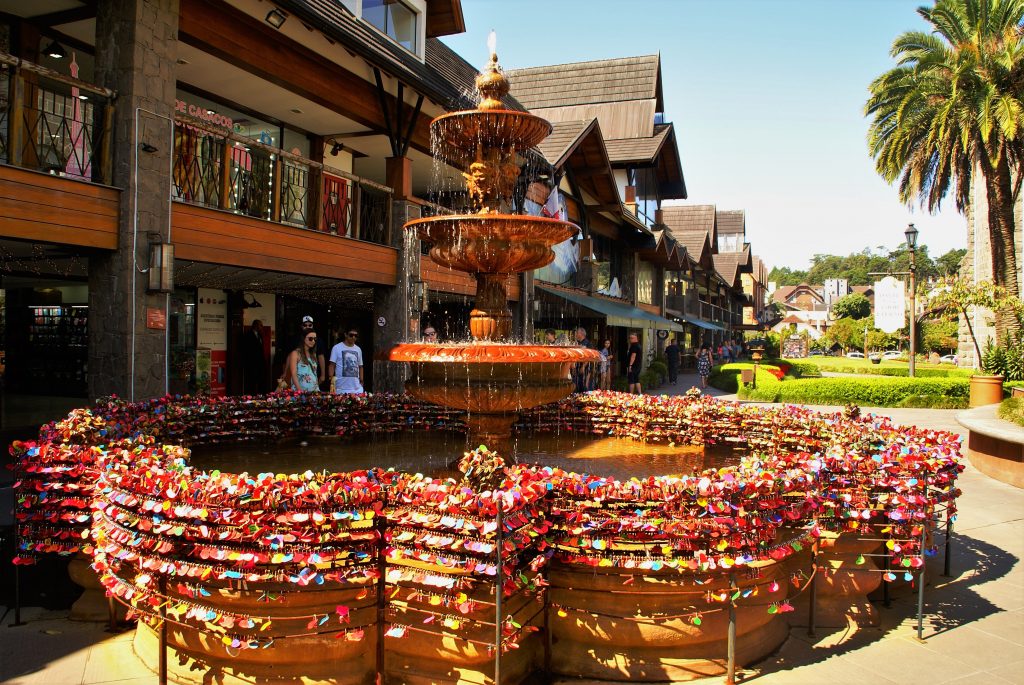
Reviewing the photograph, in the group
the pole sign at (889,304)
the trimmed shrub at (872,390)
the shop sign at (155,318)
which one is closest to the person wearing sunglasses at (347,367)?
the shop sign at (155,318)

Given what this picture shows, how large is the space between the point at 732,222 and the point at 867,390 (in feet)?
150

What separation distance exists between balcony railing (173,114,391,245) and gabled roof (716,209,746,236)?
56362 mm

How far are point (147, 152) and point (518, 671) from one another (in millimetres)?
7514

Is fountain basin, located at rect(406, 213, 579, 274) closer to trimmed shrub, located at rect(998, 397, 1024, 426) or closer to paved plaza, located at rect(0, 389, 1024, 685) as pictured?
paved plaza, located at rect(0, 389, 1024, 685)

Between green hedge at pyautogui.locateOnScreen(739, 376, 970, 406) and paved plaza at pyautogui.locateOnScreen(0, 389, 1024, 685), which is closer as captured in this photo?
paved plaza at pyautogui.locateOnScreen(0, 389, 1024, 685)

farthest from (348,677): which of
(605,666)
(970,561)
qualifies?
(970,561)

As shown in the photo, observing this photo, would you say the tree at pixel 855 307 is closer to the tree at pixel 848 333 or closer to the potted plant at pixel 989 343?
the tree at pixel 848 333

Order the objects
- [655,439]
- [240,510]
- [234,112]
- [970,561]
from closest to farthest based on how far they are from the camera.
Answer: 1. [240,510]
2. [970,561]
3. [655,439]
4. [234,112]

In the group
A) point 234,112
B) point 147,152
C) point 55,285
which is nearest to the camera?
point 147,152

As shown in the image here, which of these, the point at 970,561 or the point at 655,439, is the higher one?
the point at 655,439

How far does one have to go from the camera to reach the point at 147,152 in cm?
852

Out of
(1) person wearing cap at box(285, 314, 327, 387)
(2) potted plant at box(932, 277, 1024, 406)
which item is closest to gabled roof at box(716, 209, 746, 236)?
(2) potted plant at box(932, 277, 1024, 406)

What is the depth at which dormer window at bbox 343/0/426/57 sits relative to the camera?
14484 millimetres

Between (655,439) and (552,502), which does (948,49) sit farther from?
(552,502)
